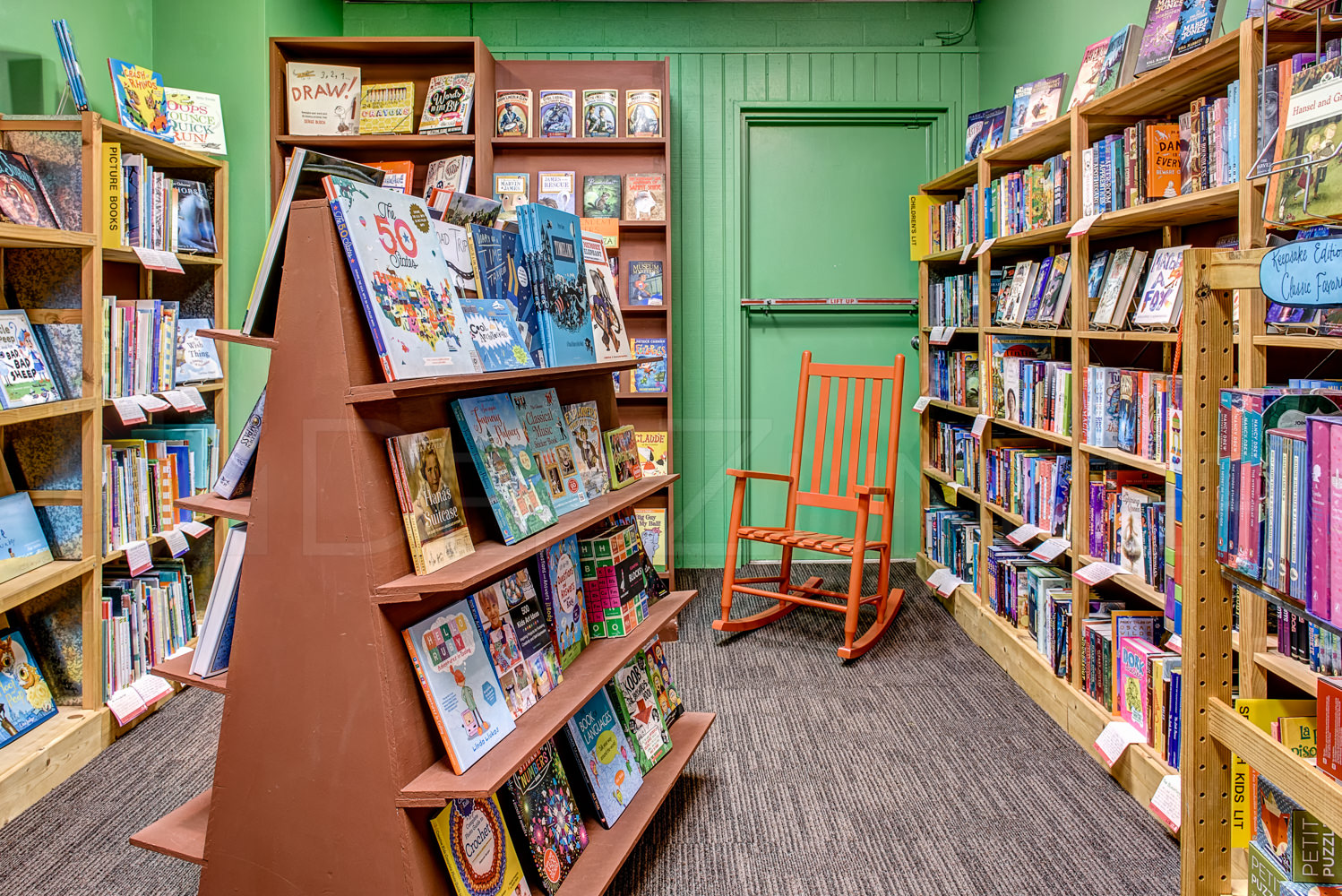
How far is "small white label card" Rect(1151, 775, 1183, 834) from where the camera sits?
2127mm

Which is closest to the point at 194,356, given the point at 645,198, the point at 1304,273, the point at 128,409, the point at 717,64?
the point at 128,409

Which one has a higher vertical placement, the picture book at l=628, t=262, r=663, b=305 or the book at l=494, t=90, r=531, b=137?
the book at l=494, t=90, r=531, b=137

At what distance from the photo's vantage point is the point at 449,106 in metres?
4.15

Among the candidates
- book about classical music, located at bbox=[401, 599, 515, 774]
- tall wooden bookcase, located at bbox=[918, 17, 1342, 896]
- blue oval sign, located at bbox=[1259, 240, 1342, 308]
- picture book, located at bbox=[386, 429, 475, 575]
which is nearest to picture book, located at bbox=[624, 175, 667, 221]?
tall wooden bookcase, located at bbox=[918, 17, 1342, 896]

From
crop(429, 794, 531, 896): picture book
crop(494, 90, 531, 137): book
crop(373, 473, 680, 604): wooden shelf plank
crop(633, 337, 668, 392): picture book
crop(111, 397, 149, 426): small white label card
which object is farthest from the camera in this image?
crop(633, 337, 668, 392): picture book

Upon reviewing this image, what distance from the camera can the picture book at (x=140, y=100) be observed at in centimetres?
300

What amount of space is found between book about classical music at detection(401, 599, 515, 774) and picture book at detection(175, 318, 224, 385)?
210 centimetres

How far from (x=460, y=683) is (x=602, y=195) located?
3.25m

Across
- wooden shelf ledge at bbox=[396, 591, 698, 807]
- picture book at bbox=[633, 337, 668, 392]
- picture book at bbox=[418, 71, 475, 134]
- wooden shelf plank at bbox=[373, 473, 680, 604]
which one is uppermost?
picture book at bbox=[418, 71, 475, 134]

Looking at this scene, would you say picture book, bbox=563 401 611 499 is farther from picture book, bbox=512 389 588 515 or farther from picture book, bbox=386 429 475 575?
picture book, bbox=386 429 475 575

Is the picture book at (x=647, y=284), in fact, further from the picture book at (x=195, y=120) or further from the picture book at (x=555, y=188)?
the picture book at (x=195, y=120)

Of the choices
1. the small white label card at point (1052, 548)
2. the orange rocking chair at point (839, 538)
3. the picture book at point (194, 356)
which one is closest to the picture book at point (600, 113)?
the orange rocking chair at point (839, 538)

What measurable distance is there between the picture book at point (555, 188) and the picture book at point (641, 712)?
2.66m

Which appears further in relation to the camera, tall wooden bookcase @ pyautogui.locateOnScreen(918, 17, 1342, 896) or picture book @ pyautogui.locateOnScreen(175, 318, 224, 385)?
picture book @ pyautogui.locateOnScreen(175, 318, 224, 385)
